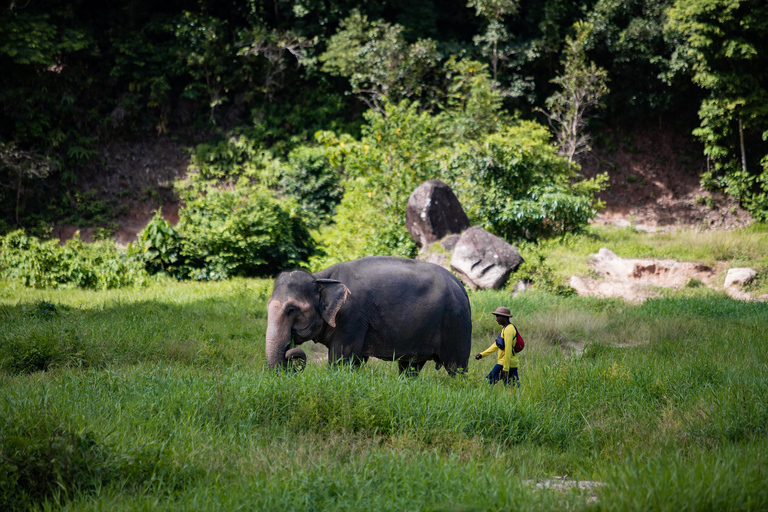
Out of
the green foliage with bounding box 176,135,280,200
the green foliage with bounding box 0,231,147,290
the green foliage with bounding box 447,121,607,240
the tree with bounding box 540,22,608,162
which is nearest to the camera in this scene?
the green foliage with bounding box 0,231,147,290

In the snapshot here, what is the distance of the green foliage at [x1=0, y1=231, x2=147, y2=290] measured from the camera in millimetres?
15047

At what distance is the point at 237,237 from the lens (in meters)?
16.3

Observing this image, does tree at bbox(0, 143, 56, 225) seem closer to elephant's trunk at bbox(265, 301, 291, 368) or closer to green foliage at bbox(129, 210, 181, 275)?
green foliage at bbox(129, 210, 181, 275)

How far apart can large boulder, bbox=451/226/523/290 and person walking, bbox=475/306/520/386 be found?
754cm

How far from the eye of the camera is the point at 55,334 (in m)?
7.93

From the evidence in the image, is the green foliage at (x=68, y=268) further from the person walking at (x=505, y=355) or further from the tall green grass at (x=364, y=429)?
the person walking at (x=505, y=355)

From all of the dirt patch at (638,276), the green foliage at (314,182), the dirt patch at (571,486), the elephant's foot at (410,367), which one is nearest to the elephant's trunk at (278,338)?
the elephant's foot at (410,367)

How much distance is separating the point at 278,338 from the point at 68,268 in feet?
36.9

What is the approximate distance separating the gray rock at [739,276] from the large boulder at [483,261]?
5190mm

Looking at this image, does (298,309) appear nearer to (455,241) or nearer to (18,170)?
(455,241)

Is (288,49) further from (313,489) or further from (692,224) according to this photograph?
(313,489)

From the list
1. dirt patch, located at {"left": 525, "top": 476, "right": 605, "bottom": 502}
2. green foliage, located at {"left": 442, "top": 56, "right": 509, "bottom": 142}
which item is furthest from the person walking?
green foliage, located at {"left": 442, "top": 56, "right": 509, "bottom": 142}

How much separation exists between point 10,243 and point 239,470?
49.8 ft

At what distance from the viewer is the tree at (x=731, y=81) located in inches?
860
